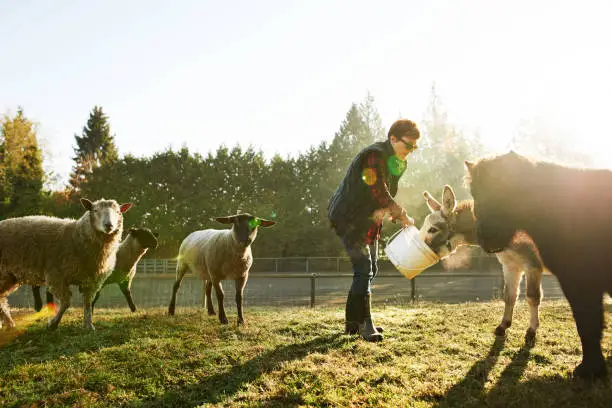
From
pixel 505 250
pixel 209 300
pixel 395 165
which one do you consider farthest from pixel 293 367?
pixel 209 300

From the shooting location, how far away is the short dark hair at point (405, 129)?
5.38 m

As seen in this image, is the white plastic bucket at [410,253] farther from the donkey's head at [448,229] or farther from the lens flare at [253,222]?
the lens flare at [253,222]

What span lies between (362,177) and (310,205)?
3220 centimetres

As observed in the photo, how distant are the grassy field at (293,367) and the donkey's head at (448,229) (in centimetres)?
120

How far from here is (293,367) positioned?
4188 millimetres

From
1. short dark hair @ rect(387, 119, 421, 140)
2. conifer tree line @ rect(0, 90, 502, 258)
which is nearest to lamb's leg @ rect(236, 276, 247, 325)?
short dark hair @ rect(387, 119, 421, 140)

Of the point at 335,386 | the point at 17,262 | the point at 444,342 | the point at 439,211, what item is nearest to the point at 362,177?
the point at 439,211

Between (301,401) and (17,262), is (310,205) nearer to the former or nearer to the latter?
(17,262)

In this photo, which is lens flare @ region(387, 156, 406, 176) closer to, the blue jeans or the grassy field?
the blue jeans

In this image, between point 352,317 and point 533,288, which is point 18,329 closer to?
point 352,317

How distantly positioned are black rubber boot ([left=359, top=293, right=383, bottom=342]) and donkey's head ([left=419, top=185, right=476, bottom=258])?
1.55m

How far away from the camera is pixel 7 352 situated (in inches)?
199

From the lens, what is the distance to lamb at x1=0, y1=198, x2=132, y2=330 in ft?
21.1

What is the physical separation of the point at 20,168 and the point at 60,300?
41314 mm
